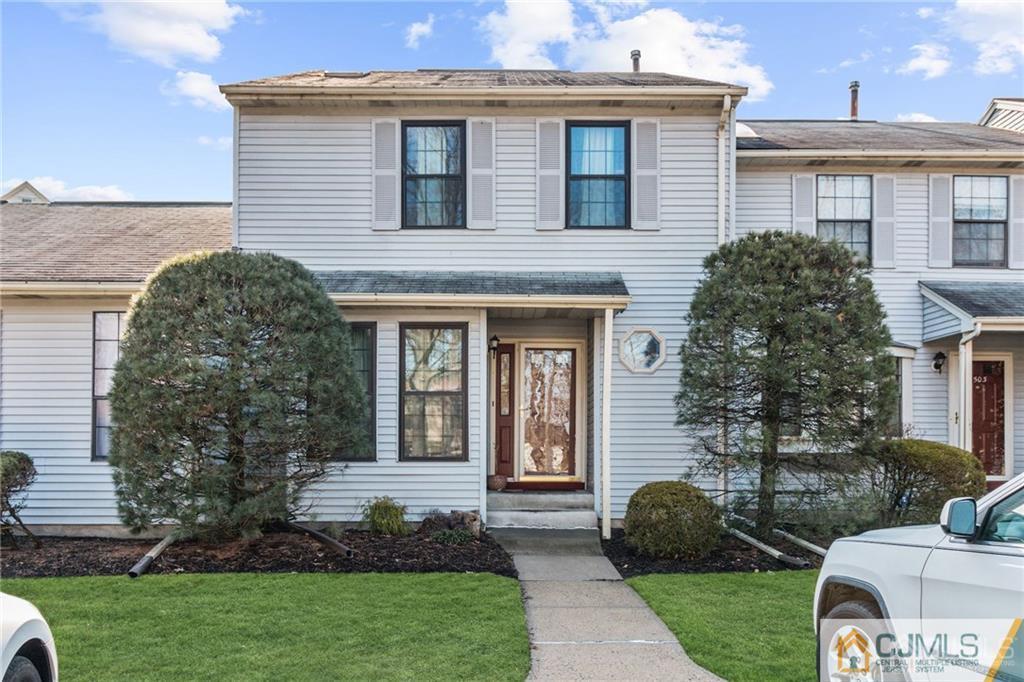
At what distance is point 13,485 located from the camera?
914cm

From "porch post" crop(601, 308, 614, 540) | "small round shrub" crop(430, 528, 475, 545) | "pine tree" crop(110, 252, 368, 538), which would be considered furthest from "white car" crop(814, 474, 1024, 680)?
"pine tree" crop(110, 252, 368, 538)

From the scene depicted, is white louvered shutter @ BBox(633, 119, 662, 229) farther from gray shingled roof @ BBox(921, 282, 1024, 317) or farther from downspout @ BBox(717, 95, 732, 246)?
gray shingled roof @ BBox(921, 282, 1024, 317)

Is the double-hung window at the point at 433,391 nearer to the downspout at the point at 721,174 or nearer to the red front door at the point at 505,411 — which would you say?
the red front door at the point at 505,411

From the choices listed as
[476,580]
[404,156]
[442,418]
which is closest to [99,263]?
[404,156]

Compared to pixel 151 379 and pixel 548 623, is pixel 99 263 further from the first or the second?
pixel 548 623

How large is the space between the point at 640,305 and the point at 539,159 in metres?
2.49

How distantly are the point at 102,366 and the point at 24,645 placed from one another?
738 centimetres

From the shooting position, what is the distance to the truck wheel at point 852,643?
3.59 metres

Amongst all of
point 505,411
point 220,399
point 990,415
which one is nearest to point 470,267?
point 505,411

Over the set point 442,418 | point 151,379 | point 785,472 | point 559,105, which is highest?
point 559,105

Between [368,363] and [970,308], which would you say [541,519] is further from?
[970,308]

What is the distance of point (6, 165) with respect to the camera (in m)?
10.8

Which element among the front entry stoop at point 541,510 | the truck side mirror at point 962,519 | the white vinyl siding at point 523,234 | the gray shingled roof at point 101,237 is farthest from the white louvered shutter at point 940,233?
the gray shingled roof at point 101,237

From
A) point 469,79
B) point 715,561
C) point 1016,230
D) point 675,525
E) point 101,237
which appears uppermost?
point 469,79
